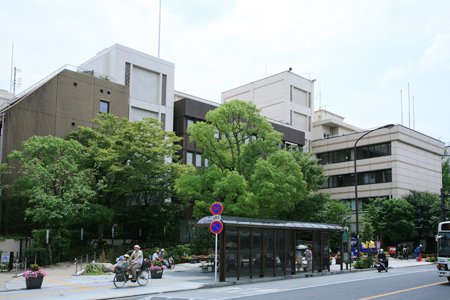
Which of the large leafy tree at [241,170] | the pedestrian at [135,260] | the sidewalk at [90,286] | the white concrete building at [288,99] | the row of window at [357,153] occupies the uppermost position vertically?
the white concrete building at [288,99]

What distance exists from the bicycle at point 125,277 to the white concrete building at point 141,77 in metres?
26.6

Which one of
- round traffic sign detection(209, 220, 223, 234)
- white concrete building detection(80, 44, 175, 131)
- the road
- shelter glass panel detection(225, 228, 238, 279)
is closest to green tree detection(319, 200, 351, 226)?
white concrete building detection(80, 44, 175, 131)

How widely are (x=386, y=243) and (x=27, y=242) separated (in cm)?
4109

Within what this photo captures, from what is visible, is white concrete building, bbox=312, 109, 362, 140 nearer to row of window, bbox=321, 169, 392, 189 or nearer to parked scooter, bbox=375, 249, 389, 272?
row of window, bbox=321, 169, 392, 189

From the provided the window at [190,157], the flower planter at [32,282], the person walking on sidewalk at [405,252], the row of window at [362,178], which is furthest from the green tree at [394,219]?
the flower planter at [32,282]

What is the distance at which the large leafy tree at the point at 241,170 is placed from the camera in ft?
99.5

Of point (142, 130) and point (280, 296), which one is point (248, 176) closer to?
point (142, 130)

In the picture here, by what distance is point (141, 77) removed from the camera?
157 ft

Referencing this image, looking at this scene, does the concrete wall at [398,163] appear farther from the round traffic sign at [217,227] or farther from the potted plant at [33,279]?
the potted plant at [33,279]

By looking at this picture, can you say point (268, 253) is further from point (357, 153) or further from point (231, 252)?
point (357, 153)

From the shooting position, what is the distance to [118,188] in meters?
36.5

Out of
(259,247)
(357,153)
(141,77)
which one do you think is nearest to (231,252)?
(259,247)

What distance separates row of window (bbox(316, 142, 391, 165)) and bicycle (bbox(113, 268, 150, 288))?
40719 millimetres

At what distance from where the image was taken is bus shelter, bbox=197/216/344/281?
2314 centimetres
